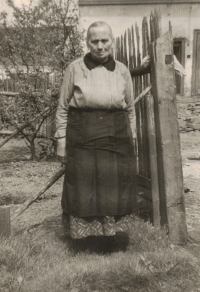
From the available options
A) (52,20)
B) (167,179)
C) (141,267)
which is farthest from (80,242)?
(52,20)

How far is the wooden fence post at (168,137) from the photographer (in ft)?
12.1

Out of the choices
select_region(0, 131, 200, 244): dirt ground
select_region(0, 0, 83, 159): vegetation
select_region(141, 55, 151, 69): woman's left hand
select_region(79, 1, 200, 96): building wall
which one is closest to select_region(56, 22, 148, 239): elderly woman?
select_region(141, 55, 151, 69): woman's left hand

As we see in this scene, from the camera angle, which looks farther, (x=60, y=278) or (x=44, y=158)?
→ (x=44, y=158)

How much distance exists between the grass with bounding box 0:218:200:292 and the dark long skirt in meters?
0.42

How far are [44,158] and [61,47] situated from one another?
2323 mm

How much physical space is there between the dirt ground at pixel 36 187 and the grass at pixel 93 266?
19.6 inches

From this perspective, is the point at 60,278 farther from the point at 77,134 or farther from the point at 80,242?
the point at 77,134

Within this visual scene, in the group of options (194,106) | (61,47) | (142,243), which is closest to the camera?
(142,243)

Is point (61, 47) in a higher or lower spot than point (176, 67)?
higher

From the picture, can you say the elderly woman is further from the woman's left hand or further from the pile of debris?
the pile of debris

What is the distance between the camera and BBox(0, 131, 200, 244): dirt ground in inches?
183

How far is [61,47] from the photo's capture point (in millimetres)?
7957

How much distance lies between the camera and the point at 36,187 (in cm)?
626

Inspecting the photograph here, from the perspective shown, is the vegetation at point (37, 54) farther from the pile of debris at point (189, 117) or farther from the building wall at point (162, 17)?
the pile of debris at point (189, 117)
